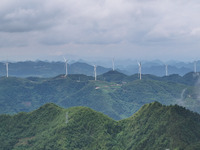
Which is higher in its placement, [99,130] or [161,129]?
[161,129]

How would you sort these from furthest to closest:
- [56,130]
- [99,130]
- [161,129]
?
[56,130], [99,130], [161,129]

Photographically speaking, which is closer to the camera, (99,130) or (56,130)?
(99,130)

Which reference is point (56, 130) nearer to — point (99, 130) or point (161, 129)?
point (99, 130)

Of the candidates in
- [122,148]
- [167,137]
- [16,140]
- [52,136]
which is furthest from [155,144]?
[16,140]

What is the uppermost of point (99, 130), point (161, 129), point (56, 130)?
point (161, 129)

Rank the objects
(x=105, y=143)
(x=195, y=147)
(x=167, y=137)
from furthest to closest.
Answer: (x=105, y=143), (x=167, y=137), (x=195, y=147)

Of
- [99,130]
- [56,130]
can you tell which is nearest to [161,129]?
[99,130]

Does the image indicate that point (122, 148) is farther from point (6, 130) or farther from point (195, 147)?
point (6, 130)

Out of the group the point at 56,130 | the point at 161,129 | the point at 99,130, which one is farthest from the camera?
the point at 56,130

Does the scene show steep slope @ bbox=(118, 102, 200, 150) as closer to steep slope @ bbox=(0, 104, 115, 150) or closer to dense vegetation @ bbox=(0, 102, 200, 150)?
dense vegetation @ bbox=(0, 102, 200, 150)
